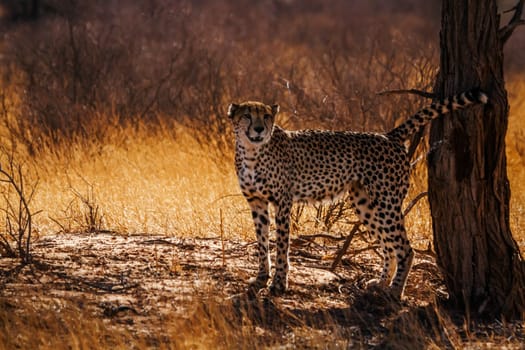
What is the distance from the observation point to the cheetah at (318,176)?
5676 mm

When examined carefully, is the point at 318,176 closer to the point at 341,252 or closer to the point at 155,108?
the point at 341,252

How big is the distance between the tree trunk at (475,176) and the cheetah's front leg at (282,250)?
833 mm

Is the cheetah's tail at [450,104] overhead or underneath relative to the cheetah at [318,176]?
overhead

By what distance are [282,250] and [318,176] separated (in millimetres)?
496

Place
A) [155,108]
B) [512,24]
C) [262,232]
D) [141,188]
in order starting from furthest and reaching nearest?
[155,108] → [141,188] → [262,232] → [512,24]

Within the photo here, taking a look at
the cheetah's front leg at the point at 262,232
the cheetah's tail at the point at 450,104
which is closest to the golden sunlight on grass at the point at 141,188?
the cheetah's front leg at the point at 262,232

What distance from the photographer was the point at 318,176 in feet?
19.2

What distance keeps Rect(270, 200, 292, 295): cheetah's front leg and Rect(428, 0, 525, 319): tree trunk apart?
2.73 feet

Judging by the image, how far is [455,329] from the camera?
493cm

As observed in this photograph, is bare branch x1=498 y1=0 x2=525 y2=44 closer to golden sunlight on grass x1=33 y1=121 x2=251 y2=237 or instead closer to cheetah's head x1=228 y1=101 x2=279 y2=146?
cheetah's head x1=228 y1=101 x2=279 y2=146

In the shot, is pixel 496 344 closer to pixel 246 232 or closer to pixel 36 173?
pixel 246 232

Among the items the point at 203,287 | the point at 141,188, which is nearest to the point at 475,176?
the point at 203,287

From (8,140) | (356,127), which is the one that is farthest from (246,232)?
(8,140)

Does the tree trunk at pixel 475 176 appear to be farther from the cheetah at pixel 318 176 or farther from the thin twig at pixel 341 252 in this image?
the thin twig at pixel 341 252
